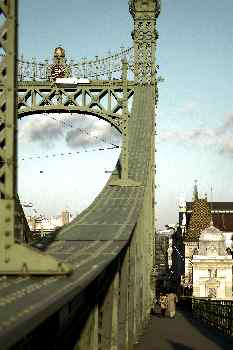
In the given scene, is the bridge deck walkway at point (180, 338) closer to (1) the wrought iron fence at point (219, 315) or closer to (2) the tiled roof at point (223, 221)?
(1) the wrought iron fence at point (219, 315)

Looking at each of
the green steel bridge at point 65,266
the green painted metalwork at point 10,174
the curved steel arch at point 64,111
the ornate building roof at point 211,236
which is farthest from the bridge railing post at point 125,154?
the ornate building roof at point 211,236

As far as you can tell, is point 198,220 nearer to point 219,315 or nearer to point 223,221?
point 223,221

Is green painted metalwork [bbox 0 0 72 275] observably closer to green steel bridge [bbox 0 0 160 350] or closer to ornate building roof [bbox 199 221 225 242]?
green steel bridge [bbox 0 0 160 350]

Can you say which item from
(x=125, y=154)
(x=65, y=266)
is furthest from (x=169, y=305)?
(x=65, y=266)

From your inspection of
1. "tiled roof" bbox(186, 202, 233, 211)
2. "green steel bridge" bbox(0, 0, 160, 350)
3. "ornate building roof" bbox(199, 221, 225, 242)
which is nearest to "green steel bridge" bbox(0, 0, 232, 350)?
"green steel bridge" bbox(0, 0, 160, 350)

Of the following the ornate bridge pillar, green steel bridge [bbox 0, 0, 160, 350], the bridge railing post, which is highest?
the ornate bridge pillar

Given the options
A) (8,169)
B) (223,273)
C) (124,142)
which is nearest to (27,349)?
(8,169)

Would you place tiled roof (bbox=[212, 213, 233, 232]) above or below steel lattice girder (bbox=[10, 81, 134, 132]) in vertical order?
below
